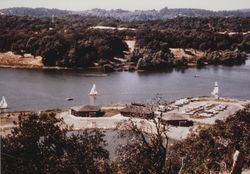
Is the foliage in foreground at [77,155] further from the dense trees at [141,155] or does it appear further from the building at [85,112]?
the building at [85,112]

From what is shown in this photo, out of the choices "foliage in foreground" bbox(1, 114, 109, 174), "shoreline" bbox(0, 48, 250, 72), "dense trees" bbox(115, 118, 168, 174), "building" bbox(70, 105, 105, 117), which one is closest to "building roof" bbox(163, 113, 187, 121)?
"building" bbox(70, 105, 105, 117)

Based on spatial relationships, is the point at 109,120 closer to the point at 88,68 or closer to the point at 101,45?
the point at 88,68

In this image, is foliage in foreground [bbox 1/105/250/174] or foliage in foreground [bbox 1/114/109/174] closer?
foliage in foreground [bbox 1/105/250/174]

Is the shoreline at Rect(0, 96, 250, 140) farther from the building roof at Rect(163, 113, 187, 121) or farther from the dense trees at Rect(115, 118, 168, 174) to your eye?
the dense trees at Rect(115, 118, 168, 174)

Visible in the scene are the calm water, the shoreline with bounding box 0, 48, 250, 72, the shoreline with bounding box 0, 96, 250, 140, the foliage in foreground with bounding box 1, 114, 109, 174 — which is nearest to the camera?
the foliage in foreground with bounding box 1, 114, 109, 174

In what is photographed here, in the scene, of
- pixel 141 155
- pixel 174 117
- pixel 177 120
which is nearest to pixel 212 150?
pixel 141 155

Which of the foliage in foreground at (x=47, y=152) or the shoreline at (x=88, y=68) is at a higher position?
the foliage in foreground at (x=47, y=152)

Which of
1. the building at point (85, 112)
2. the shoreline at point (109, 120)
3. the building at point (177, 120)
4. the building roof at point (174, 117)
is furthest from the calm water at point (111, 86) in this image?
the building at point (177, 120)

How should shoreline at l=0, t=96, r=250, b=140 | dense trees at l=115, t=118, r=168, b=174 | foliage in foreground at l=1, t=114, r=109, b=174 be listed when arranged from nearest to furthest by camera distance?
dense trees at l=115, t=118, r=168, b=174
foliage in foreground at l=1, t=114, r=109, b=174
shoreline at l=0, t=96, r=250, b=140
